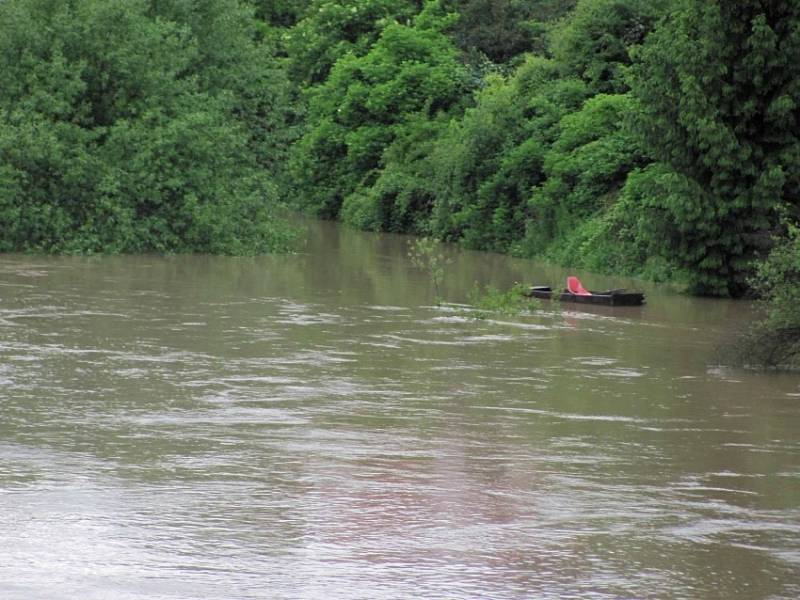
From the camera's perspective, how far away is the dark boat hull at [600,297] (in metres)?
26.9

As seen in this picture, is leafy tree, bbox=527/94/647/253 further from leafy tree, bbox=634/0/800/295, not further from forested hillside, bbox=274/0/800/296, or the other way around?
leafy tree, bbox=634/0/800/295

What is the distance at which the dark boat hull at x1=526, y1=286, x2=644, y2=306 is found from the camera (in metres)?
26.9

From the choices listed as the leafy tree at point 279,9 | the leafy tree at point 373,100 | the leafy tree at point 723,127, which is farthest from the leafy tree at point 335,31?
the leafy tree at point 723,127

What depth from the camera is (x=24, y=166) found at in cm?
3294

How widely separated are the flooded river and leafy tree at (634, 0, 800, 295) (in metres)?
6.05

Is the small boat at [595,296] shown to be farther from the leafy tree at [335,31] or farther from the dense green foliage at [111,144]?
the leafy tree at [335,31]

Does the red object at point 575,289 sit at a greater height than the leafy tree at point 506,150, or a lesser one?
lesser

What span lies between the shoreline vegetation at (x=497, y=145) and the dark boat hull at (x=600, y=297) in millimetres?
2265

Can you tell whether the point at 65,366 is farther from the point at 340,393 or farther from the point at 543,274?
the point at 543,274

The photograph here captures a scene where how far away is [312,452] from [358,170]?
1906 inches

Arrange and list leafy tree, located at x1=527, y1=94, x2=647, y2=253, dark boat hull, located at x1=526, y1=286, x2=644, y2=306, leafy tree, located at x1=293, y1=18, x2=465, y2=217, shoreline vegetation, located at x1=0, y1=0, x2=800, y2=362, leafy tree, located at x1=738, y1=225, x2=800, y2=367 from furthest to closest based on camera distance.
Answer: leafy tree, located at x1=293, y1=18, x2=465, y2=217 → leafy tree, located at x1=527, y1=94, x2=647, y2=253 → shoreline vegetation, located at x1=0, y1=0, x2=800, y2=362 → dark boat hull, located at x1=526, y1=286, x2=644, y2=306 → leafy tree, located at x1=738, y1=225, x2=800, y2=367

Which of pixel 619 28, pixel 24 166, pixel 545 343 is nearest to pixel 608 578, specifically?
pixel 545 343

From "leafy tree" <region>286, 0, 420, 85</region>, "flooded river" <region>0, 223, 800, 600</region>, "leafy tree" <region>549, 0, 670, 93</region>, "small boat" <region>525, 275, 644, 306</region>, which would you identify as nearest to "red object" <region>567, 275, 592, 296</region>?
"small boat" <region>525, 275, 644, 306</region>

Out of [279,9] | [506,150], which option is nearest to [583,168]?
[506,150]
